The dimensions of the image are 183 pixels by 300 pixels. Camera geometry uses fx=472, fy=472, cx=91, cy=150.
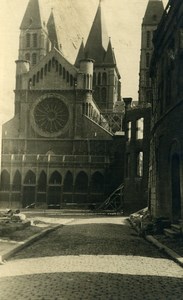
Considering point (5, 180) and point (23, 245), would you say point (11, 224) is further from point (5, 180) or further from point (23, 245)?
point (5, 180)

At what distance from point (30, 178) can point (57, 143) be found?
5.20 metres

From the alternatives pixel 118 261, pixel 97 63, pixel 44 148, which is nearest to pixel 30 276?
pixel 118 261

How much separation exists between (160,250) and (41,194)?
127 feet

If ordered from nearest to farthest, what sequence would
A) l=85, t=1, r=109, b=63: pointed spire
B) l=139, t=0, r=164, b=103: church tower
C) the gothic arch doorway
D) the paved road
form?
the paved road
the gothic arch doorway
l=139, t=0, r=164, b=103: church tower
l=85, t=1, r=109, b=63: pointed spire

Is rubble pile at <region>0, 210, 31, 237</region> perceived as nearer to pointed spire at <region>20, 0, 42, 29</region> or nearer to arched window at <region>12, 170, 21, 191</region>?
arched window at <region>12, 170, 21, 191</region>

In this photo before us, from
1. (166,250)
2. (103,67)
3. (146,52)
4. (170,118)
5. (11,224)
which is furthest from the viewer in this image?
(103,67)

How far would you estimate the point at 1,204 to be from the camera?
50.7 meters

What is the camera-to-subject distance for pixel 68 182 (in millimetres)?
51125

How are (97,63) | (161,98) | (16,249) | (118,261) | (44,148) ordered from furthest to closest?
1. (97,63)
2. (44,148)
3. (161,98)
4. (16,249)
5. (118,261)

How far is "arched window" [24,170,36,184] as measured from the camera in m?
50.9

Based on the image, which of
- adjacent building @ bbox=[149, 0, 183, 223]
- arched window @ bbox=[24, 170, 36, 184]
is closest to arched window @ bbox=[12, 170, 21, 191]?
arched window @ bbox=[24, 170, 36, 184]

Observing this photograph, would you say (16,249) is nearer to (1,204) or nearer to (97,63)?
(1,204)

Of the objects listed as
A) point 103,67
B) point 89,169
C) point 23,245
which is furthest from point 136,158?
point 103,67

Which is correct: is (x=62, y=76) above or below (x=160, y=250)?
above
